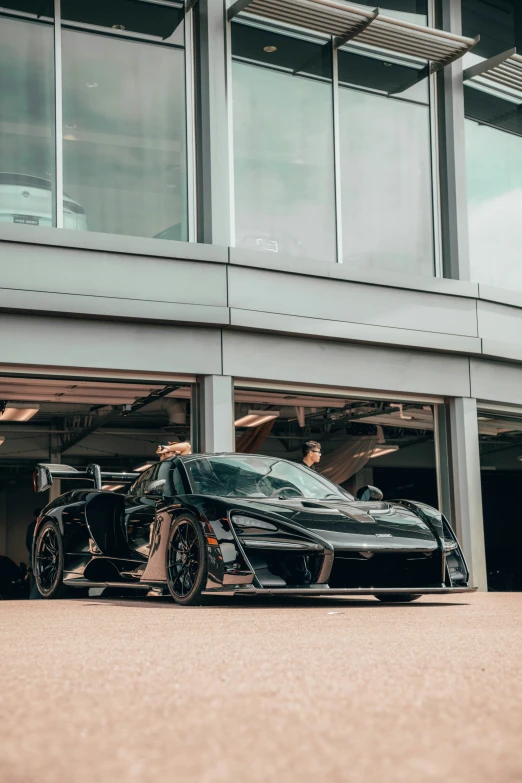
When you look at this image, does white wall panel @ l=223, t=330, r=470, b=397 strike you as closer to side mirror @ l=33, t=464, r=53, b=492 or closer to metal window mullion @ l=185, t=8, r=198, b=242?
metal window mullion @ l=185, t=8, r=198, b=242

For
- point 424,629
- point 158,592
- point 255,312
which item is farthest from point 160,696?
point 255,312

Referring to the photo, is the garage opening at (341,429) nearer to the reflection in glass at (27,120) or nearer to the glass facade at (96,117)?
the glass facade at (96,117)

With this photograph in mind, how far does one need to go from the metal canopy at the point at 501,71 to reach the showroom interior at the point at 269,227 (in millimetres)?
33

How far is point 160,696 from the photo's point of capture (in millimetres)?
3014

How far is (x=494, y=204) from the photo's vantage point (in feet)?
53.8

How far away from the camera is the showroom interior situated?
493 inches

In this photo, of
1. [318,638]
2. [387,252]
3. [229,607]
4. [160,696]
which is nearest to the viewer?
[160,696]

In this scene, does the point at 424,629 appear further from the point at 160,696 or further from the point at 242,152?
the point at 242,152

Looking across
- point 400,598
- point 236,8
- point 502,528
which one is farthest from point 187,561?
point 502,528

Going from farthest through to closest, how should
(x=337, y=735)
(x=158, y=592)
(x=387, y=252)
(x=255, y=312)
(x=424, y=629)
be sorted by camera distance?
1. (x=387, y=252)
2. (x=255, y=312)
3. (x=158, y=592)
4. (x=424, y=629)
5. (x=337, y=735)

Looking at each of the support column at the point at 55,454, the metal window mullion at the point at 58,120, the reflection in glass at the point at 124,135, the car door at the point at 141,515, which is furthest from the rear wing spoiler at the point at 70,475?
the support column at the point at 55,454

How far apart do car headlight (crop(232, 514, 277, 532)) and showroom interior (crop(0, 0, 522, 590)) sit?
537cm

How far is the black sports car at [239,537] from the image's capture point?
7230 millimetres

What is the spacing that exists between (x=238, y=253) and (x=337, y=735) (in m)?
10.8
